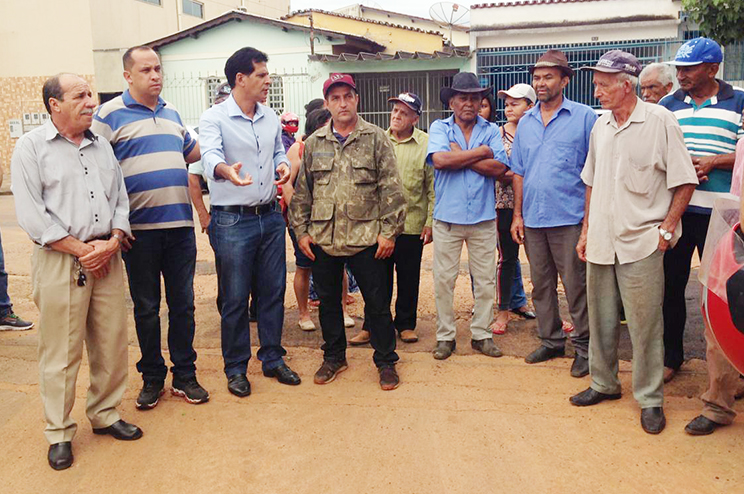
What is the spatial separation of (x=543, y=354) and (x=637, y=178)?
5.67 feet

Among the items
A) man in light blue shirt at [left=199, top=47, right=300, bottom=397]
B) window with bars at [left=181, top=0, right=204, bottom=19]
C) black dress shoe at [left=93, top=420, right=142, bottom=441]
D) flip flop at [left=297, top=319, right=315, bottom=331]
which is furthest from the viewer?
window with bars at [left=181, top=0, right=204, bottom=19]

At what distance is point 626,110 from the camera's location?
4.02m

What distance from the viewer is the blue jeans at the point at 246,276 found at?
462 cm

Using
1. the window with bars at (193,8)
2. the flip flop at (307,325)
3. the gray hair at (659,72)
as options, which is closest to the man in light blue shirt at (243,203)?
the flip flop at (307,325)

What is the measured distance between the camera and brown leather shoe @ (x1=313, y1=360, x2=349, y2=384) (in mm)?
4852

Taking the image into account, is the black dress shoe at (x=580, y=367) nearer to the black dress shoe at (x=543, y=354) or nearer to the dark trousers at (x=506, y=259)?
the black dress shoe at (x=543, y=354)

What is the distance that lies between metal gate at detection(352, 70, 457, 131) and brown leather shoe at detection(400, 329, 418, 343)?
12222 mm

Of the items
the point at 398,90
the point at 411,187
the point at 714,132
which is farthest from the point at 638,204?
the point at 398,90

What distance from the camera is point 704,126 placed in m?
4.36

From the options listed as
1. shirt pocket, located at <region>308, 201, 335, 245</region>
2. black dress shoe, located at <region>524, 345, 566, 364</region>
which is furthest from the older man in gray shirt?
black dress shoe, located at <region>524, 345, 566, 364</region>

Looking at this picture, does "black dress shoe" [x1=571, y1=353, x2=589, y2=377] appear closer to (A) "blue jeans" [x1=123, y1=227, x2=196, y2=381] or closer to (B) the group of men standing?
(B) the group of men standing

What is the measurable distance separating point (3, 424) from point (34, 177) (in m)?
1.71

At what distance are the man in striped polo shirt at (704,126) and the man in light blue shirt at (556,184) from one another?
636 mm

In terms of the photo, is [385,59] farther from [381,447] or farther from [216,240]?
[381,447]
